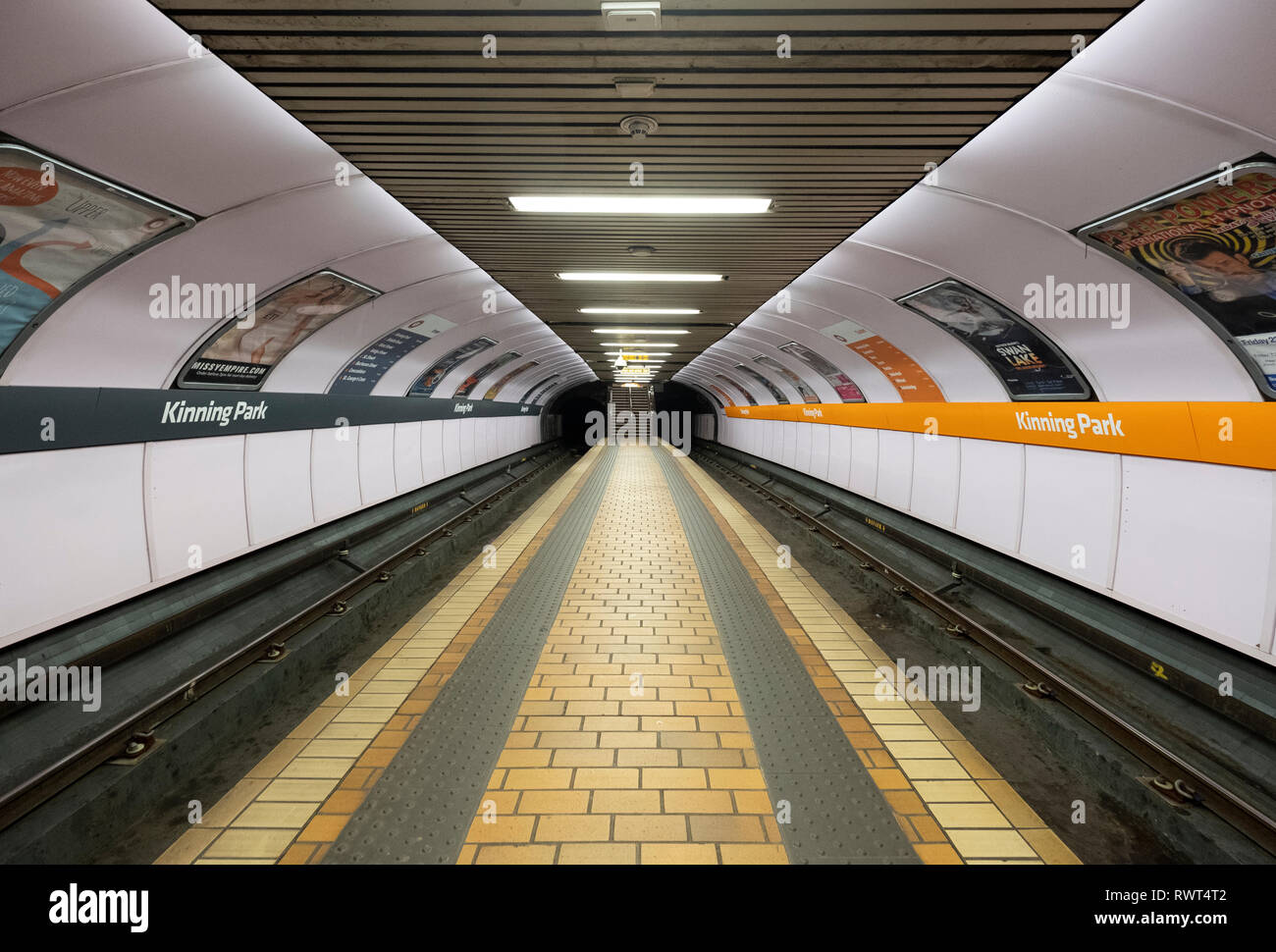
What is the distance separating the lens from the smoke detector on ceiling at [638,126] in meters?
2.81

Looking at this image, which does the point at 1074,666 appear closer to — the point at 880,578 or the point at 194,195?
the point at 880,578

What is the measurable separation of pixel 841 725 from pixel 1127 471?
321 cm

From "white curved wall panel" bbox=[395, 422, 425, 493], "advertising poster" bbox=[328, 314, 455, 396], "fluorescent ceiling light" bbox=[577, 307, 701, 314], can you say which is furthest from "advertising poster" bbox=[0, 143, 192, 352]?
"white curved wall panel" bbox=[395, 422, 425, 493]

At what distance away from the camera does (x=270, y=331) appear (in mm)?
5461

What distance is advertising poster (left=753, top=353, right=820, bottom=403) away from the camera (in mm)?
12570

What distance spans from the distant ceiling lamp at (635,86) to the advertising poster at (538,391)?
58.4 feet

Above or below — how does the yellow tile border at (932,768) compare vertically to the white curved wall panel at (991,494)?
below

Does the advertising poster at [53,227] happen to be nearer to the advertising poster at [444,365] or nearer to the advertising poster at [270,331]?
the advertising poster at [270,331]

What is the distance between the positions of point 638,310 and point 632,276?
7.13 ft

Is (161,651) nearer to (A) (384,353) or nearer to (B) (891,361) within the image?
(A) (384,353)

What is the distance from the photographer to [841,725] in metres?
4.05

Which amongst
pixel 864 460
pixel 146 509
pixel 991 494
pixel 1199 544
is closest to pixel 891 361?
pixel 991 494

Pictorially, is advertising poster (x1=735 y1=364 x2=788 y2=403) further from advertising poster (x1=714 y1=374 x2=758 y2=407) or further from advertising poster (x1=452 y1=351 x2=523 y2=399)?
advertising poster (x1=452 y1=351 x2=523 y2=399)

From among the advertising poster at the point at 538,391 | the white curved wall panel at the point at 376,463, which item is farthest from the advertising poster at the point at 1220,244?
the advertising poster at the point at 538,391
